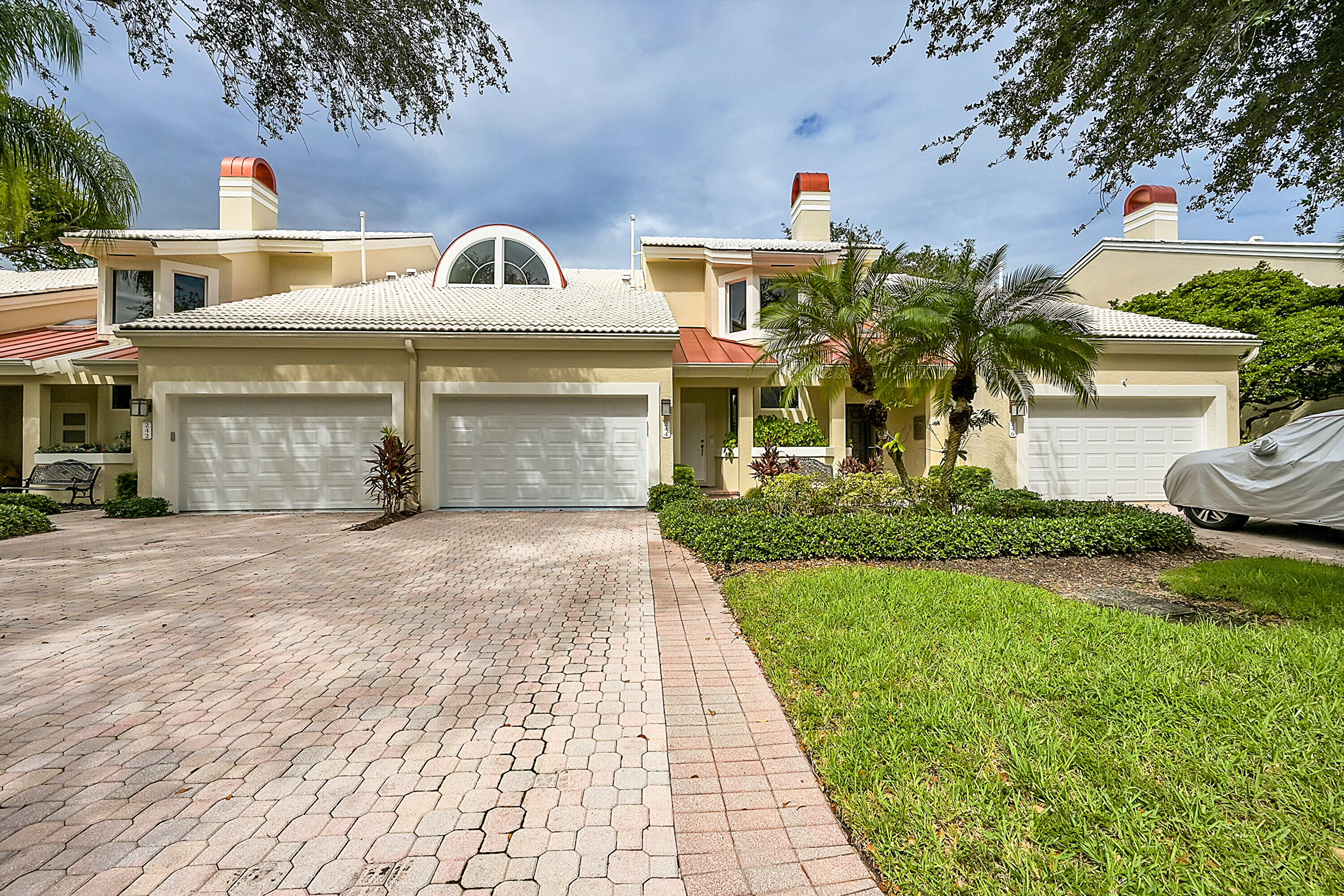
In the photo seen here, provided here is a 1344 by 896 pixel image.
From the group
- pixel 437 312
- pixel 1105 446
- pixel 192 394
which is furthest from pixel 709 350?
pixel 192 394

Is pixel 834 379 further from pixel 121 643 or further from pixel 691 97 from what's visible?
pixel 121 643

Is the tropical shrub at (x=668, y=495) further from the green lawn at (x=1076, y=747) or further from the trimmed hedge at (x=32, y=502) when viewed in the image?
the trimmed hedge at (x=32, y=502)

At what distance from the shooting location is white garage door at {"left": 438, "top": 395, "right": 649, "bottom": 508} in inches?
484

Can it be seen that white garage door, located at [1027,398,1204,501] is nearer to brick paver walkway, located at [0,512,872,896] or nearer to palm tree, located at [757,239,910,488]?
palm tree, located at [757,239,910,488]

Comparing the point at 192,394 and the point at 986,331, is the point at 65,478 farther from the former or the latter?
the point at 986,331

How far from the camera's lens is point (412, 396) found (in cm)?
1200

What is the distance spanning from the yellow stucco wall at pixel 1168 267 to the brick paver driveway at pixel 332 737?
814 inches

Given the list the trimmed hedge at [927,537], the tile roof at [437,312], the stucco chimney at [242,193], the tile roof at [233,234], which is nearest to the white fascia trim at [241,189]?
the stucco chimney at [242,193]

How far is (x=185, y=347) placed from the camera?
1162 cm

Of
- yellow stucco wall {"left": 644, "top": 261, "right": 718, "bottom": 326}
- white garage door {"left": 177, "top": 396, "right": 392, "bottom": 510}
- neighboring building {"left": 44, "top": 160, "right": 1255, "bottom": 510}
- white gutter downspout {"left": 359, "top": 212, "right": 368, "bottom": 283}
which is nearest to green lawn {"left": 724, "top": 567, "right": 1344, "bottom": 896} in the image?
neighboring building {"left": 44, "top": 160, "right": 1255, "bottom": 510}

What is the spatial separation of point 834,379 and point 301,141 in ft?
27.9

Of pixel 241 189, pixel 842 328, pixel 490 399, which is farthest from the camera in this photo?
pixel 241 189

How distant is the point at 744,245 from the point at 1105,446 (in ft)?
32.9

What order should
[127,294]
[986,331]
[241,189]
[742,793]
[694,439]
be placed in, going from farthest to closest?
1. [241,189]
2. [694,439]
3. [127,294]
4. [986,331]
5. [742,793]
